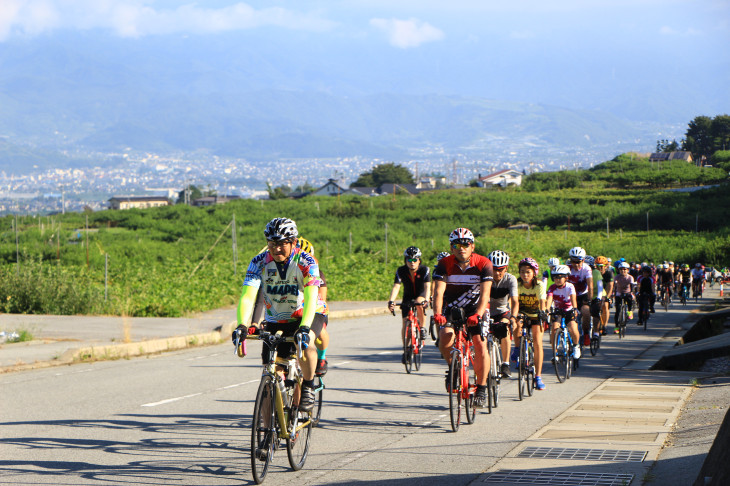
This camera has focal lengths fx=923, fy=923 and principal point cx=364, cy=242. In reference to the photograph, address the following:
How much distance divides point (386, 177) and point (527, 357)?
169 m

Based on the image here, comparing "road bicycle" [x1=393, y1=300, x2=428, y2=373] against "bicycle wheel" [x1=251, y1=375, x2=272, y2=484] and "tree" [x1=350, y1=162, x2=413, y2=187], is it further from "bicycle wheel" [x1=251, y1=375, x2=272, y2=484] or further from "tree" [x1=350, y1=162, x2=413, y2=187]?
"tree" [x1=350, y1=162, x2=413, y2=187]

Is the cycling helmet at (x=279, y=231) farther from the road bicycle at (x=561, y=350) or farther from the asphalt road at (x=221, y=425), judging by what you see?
the road bicycle at (x=561, y=350)

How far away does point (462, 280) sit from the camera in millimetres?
10109

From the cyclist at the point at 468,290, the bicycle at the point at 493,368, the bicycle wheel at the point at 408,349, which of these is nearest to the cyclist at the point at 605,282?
the bicycle wheel at the point at 408,349

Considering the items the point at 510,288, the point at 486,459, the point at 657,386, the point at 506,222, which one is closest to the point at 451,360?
the point at 486,459

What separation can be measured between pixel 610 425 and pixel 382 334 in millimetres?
13453

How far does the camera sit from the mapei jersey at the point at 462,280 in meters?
10.1

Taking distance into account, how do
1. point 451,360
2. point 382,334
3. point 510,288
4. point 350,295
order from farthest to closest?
point 350,295 < point 382,334 < point 510,288 < point 451,360

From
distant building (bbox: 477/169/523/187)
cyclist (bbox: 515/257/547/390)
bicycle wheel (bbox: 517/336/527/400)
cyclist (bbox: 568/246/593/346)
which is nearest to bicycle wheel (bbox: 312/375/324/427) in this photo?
bicycle wheel (bbox: 517/336/527/400)

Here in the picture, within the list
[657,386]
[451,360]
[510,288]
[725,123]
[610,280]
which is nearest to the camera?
[451,360]

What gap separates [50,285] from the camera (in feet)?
85.0

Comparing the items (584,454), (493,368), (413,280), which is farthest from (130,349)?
(584,454)

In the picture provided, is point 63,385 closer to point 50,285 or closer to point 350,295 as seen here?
point 50,285

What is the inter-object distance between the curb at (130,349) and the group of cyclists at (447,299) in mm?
5556
